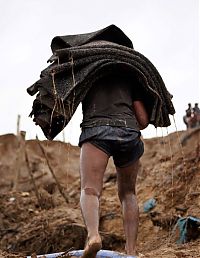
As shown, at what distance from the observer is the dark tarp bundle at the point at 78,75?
3.45 metres

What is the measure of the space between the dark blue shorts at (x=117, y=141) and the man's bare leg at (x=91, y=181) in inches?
1.7

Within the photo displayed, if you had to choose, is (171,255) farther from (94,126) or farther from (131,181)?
(94,126)

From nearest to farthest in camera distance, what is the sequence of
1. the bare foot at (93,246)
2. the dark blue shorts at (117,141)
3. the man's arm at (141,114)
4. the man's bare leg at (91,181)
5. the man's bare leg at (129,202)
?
the bare foot at (93,246), the man's bare leg at (91,181), the dark blue shorts at (117,141), the man's bare leg at (129,202), the man's arm at (141,114)

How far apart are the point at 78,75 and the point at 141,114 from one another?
540 millimetres

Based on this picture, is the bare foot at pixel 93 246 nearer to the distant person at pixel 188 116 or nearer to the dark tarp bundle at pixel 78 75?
the dark tarp bundle at pixel 78 75

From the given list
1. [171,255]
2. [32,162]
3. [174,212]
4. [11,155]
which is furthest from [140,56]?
[11,155]

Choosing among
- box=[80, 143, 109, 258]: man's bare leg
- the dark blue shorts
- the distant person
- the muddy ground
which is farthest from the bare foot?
the distant person

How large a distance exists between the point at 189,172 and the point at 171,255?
19.3 feet

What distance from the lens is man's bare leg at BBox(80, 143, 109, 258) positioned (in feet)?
10.6

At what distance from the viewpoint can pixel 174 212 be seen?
7.70 metres

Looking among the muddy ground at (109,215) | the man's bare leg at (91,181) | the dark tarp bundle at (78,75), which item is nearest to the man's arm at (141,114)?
the dark tarp bundle at (78,75)

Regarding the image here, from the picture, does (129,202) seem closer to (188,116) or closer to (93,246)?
(93,246)

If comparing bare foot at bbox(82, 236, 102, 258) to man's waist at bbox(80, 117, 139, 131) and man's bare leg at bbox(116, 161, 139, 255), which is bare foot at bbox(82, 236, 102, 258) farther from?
man's waist at bbox(80, 117, 139, 131)

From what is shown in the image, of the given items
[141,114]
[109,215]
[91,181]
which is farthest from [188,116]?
[91,181]
